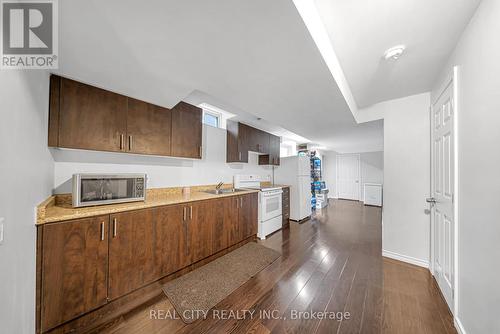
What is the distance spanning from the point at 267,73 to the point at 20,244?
6.98 feet

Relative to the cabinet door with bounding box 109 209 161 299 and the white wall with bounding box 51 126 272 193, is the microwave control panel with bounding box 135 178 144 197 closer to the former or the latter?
the cabinet door with bounding box 109 209 161 299

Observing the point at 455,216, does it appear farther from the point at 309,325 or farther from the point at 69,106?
the point at 69,106

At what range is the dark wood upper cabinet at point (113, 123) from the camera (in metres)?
1.52

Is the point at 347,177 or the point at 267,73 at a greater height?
the point at 267,73

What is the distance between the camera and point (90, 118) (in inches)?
65.4

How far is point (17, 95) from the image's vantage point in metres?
0.94

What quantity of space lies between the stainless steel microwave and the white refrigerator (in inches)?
136

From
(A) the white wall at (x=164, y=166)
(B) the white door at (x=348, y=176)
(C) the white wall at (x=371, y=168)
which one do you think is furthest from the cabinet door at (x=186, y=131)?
(B) the white door at (x=348, y=176)

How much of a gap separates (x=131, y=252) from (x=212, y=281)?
3.08 ft

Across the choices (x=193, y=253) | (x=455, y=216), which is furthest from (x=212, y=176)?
(x=455, y=216)

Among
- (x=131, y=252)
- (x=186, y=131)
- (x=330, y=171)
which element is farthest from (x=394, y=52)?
(x=330, y=171)

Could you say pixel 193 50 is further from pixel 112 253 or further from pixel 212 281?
pixel 212 281

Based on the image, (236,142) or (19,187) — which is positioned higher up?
(236,142)
